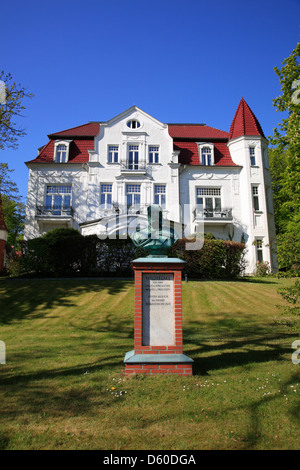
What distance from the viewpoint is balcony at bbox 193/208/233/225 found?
83.2 ft

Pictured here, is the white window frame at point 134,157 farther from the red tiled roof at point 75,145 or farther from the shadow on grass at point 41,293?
the shadow on grass at point 41,293

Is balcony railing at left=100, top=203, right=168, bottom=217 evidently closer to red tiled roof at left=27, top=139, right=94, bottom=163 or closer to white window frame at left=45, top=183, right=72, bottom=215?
white window frame at left=45, top=183, right=72, bottom=215

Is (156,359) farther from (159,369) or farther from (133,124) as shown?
(133,124)

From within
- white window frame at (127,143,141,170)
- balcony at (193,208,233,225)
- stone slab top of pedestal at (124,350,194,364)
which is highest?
white window frame at (127,143,141,170)

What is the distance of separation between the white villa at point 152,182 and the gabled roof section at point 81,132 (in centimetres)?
112

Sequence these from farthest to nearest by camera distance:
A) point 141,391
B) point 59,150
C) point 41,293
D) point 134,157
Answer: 1. point 59,150
2. point 134,157
3. point 41,293
4. point 141,391

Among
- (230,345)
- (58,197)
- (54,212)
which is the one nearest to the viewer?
(230,345)

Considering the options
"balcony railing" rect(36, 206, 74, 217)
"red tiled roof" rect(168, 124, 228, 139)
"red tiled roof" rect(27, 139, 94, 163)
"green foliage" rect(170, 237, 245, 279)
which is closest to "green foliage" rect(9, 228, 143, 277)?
"green foliage" rect(170, 237, 245, 279)

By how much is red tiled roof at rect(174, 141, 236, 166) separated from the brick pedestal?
22.9 metres

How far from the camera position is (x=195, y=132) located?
99.3 feet

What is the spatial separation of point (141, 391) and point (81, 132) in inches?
1106

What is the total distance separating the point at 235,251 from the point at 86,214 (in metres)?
13.7

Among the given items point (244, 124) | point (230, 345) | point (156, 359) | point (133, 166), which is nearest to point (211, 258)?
point (230, 345)
